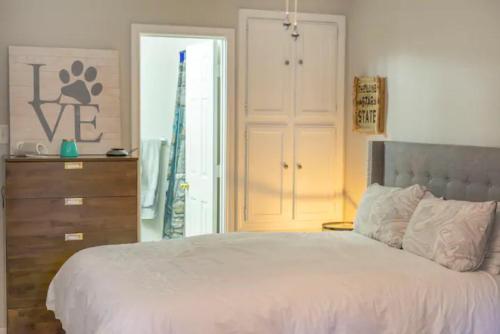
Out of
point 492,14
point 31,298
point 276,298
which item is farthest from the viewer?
point 31,298

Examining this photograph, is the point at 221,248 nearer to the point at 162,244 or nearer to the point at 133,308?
the point at 162,244

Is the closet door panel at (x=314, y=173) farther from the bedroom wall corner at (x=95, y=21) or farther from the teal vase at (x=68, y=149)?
the teal vase at (x=68, y=149)

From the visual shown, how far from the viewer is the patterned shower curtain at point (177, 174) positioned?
6.40 metres

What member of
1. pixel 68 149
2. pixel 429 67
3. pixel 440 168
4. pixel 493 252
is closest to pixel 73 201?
pixel 68 149

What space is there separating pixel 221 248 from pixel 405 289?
44.4 inches

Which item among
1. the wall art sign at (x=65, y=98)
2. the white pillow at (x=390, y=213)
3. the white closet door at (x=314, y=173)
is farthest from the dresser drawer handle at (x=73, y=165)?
the white pillow at (x=390, y=213)

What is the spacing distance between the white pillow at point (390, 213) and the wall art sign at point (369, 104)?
2.53 feet

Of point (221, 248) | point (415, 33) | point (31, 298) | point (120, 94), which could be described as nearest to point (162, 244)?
→ point (221, 248)

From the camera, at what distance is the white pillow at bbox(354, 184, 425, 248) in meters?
4.00

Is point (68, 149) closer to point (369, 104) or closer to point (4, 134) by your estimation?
point (4, 134)

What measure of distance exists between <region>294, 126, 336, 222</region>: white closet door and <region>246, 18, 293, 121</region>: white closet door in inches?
10.4

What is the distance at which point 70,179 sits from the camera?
4.48 meters

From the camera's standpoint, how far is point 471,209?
3.47 metres

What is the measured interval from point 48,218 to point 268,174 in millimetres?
1754
